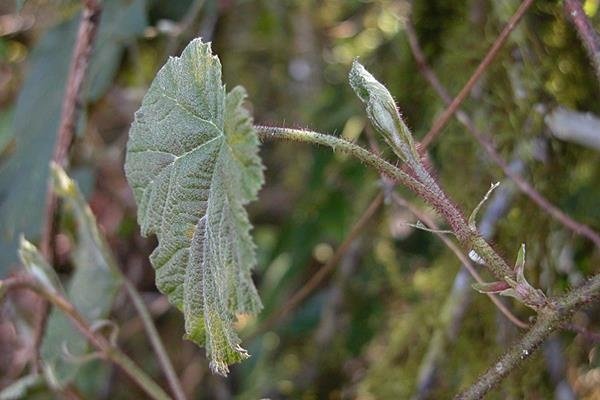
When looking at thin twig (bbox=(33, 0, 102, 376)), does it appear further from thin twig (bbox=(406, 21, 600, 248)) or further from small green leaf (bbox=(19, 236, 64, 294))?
thin twig (bbox=(406, 21, 600, 248))

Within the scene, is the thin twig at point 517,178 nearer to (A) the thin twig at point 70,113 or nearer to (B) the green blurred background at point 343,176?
(B) the green blurred background at point 343,176

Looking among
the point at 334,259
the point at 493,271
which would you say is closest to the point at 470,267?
the point at 493,271

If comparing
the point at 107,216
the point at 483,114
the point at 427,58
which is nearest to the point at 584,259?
the point at 483,114

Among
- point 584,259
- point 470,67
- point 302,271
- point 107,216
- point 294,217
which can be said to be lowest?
point 107,216

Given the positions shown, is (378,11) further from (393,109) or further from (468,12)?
(393,109)

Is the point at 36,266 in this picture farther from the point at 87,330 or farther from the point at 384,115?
the point at 384,115

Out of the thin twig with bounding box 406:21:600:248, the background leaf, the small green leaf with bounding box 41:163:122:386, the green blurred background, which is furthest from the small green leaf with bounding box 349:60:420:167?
the background leaf
